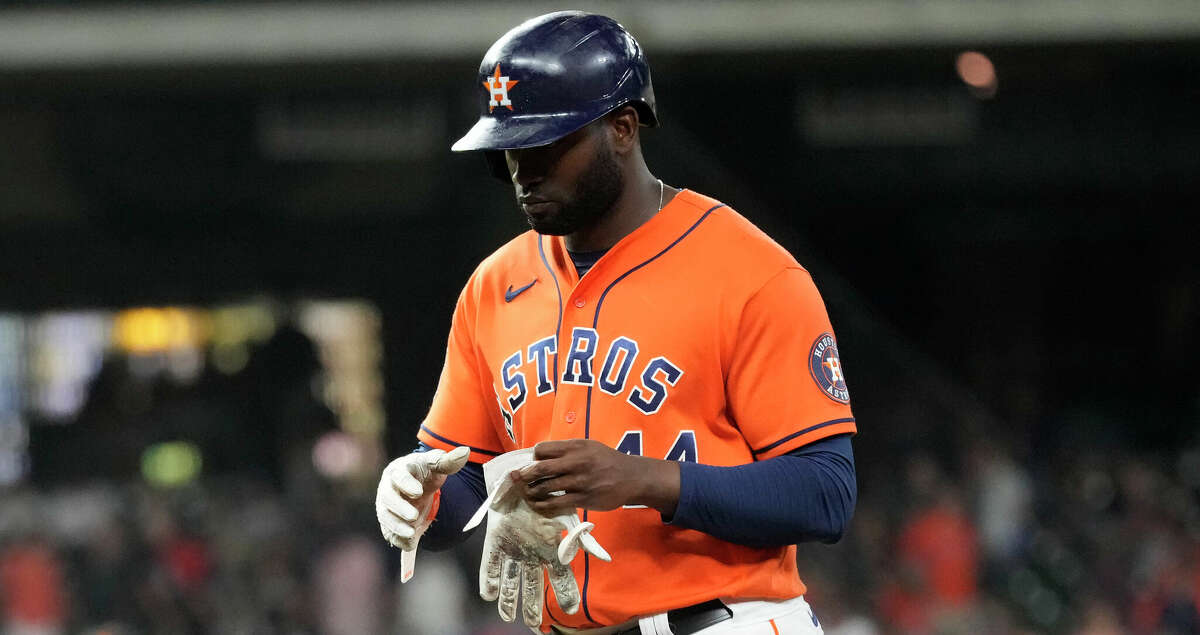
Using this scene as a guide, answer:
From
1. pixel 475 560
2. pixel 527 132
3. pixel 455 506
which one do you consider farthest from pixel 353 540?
pixel 527 132

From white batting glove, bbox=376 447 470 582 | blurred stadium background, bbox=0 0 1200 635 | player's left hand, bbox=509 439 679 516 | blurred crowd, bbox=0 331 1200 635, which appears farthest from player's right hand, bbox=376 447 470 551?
blurred stadium background, bbox=0 0 1200 635

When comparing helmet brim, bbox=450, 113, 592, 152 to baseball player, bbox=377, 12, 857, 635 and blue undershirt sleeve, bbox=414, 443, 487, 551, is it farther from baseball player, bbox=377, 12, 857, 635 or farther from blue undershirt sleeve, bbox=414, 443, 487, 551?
blue undershirt sleeve, bbox=414, 443, 487, 551

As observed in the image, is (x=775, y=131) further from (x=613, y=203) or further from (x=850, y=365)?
(x=613, y=203)

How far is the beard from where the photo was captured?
6.49 feet

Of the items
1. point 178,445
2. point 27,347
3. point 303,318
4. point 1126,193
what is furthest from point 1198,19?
point 27,347

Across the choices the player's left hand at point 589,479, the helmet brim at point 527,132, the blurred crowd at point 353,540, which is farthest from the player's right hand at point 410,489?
the blurred crowd at point 353,540

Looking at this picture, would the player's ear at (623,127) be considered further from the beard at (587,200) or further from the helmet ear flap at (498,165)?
the helmet ear flap at (498,165)

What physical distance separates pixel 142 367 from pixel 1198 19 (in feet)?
21.1

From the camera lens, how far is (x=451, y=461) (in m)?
1.88

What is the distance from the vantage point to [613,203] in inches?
80.7

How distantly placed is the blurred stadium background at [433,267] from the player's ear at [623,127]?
4718mm

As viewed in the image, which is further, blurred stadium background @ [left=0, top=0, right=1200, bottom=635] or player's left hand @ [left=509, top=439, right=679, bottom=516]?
blurred stadium background @ [left=0, top=0, right=1200, bottom=635]

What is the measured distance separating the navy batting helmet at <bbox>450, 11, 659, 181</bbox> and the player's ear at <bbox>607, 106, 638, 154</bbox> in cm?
2

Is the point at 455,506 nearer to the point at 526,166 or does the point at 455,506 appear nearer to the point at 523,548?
the point at 523,548
